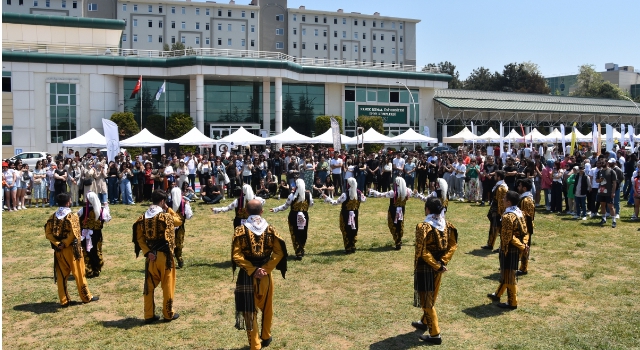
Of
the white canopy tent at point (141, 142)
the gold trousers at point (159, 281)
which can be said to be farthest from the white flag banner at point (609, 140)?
the gold trousers at point (159, 281)

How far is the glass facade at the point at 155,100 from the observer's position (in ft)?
146

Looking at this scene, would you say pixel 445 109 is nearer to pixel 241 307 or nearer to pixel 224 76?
pixel 224 76

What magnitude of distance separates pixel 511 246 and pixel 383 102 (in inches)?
1776

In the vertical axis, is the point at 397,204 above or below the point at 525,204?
below

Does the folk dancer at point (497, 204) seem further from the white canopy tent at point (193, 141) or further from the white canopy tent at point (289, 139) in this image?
the white canopy tent at point (289, 139)

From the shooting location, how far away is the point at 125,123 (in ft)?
136

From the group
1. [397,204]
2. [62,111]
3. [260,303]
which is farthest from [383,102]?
[260,303]

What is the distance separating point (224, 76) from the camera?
1772 inches

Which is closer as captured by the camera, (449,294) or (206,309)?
(206,309)

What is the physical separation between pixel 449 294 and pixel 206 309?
4061 millimetres

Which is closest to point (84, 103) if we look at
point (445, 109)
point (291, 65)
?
point (291, 65)

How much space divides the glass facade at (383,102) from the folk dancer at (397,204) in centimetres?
3841

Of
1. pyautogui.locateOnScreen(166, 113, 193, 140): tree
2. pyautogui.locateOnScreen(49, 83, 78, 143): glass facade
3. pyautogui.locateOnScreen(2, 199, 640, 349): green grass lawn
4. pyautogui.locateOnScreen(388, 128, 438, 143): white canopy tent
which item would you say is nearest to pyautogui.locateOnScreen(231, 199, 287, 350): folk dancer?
pyautogui.locateOnScreen(2, 199, 640, 349): green grass lawn

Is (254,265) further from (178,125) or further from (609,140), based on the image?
(178,125)
